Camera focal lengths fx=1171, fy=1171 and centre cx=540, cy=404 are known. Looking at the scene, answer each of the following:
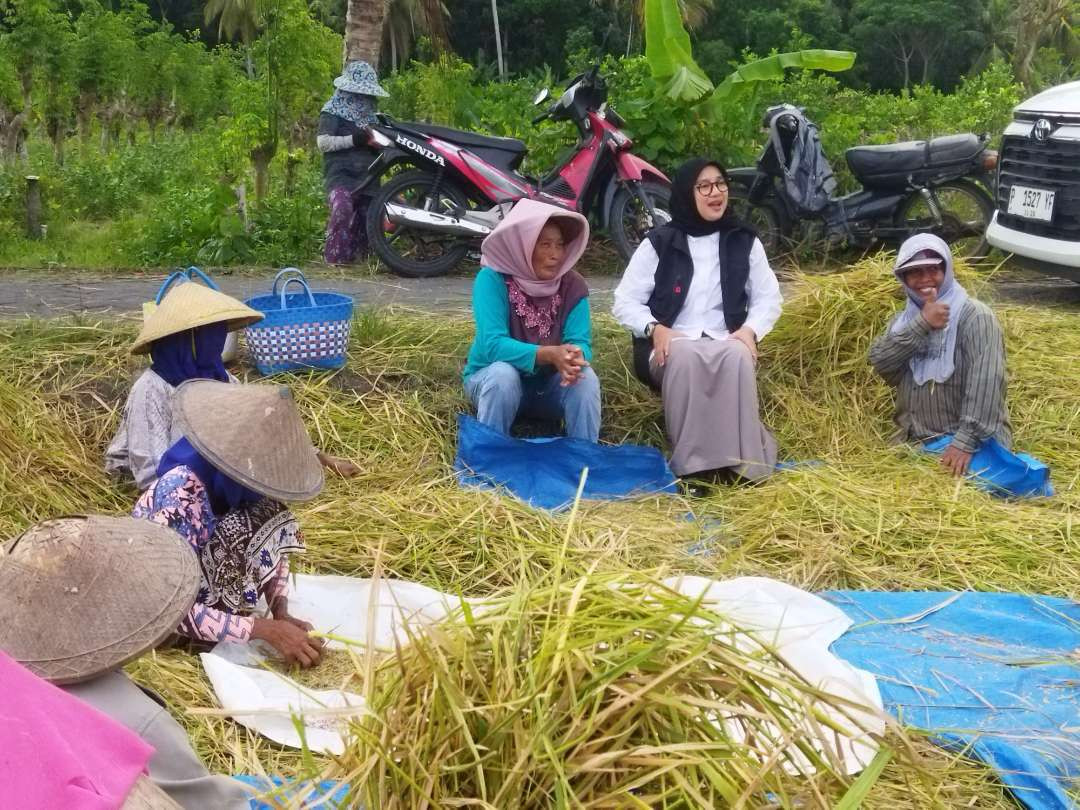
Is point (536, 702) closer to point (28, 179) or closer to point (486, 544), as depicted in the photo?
point (486, 544)

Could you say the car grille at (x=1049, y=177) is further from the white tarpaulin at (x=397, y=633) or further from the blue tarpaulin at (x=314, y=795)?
the blue tarpaulin at (x=314, y=795)

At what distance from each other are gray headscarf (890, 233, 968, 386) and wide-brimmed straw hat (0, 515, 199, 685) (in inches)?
125

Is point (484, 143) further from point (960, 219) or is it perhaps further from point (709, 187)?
point (960, 219)

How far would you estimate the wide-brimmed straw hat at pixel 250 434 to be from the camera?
2527 mm

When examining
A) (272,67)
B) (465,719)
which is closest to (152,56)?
(272,67)

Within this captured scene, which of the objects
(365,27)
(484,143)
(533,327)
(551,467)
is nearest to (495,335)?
(533,327)

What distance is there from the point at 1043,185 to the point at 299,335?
4183mm

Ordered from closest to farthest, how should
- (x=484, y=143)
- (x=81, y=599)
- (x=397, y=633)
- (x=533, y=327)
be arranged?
1. (x=81, y=599)
2. (x=397, y=633)
3. (x=533, y=327)
4. (x=484, y=143)

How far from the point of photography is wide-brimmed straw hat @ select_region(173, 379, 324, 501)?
253 cm

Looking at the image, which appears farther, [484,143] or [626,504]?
[484,143]

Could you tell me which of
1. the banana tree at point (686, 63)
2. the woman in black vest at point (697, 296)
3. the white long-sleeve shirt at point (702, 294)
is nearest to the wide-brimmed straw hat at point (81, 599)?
the woman in black vest at point (697, 296)

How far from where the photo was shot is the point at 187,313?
3373 mm

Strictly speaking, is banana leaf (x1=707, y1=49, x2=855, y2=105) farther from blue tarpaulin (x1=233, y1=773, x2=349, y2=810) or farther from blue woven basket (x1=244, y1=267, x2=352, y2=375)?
blue tarpaulin (x1=233, y1=773, x2=349, y2=810)

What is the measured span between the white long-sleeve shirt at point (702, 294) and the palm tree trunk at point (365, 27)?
4.05 meters
